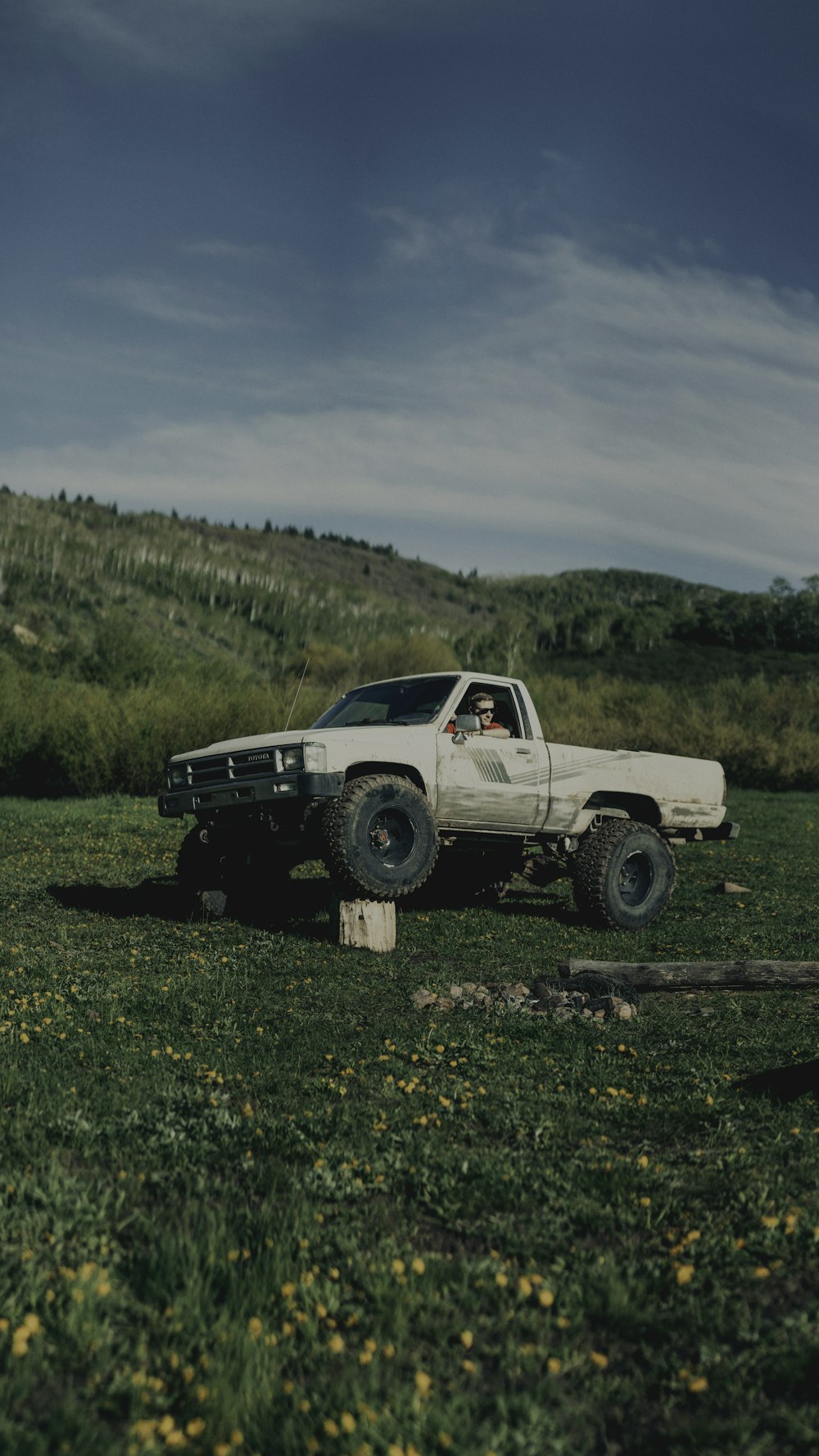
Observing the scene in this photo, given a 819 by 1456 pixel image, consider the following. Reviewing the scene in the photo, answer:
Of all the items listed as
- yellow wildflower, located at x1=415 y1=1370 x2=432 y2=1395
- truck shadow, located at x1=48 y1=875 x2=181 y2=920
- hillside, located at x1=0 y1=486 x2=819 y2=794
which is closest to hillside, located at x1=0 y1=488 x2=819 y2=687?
hillside, located at x1=0 y1=486 x2=819 y2=794

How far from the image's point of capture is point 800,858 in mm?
20281

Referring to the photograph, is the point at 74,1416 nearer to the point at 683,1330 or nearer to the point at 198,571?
the point at 683,1330

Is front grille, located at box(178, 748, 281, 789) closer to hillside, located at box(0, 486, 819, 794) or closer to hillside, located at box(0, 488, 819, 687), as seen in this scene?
hillside, located at box(0, 486, 819, 794)

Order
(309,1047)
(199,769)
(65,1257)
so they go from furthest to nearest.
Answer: (199,769), (309,1047), (65,1257)

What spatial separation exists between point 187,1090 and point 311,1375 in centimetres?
261

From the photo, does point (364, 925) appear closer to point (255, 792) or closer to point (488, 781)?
point (255, 792)

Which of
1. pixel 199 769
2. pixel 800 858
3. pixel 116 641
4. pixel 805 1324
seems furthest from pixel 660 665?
pixel 805 1324

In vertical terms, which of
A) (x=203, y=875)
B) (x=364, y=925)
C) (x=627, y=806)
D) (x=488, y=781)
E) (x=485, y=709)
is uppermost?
(x=485, y=709)

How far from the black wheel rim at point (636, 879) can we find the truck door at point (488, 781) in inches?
55.9

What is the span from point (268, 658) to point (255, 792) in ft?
342

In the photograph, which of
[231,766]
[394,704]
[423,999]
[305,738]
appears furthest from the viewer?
[394,704]

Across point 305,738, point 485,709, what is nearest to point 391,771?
point 305,738

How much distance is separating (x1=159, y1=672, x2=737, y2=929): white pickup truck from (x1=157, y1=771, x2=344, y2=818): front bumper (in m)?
0.02

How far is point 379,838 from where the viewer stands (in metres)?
10.2
